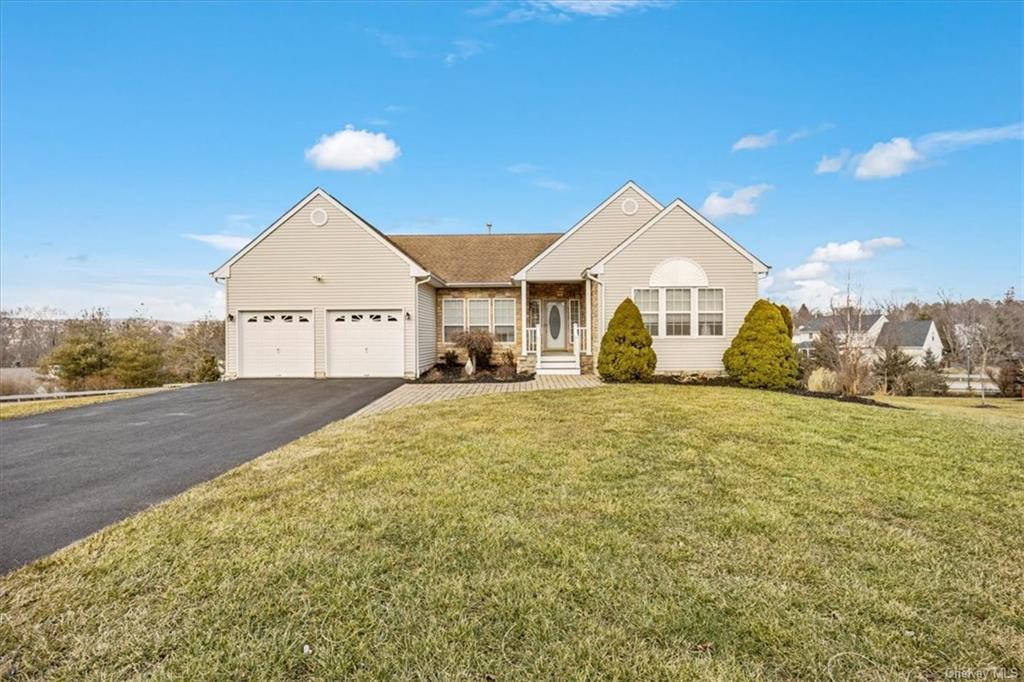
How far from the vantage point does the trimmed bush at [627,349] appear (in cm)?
1445

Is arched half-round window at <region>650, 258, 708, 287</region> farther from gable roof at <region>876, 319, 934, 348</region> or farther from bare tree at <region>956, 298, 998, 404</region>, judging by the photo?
gable roof at <region>876, 319, 934, 348</region>

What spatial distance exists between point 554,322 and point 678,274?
5.55m

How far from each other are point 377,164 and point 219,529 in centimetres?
2072

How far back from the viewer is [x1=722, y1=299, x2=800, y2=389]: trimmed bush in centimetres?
1348

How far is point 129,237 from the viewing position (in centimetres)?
2142

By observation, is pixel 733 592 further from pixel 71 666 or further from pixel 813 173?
pixel 813 173

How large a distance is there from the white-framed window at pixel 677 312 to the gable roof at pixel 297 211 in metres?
8.14

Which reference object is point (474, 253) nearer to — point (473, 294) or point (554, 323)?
point (473, 294)

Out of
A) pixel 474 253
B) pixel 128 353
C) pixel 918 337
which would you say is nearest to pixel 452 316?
pixel 474 253

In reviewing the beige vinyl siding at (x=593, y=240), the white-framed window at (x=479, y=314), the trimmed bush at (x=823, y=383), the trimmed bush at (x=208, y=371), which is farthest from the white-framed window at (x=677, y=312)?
the trimmed bush at (x=208, y=371)

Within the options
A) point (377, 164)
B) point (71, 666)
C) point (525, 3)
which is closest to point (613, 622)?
point (71, 666)

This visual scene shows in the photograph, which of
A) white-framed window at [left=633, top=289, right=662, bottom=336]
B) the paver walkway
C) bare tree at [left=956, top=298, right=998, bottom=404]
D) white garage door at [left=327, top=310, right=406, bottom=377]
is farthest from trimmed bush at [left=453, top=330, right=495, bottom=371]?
bare tree at [left=956, top=298, right=998, bottom=404]

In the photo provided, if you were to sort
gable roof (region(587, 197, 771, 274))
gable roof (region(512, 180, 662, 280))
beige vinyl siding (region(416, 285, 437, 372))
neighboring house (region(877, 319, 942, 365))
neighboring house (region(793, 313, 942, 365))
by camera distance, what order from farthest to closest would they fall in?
neighboring house (region(877, 319, 942, 365)) → neighboring house (region(793, 313, 942, 365)) → gable roof (region(512, 180, 662, 280)) → beige vinyl siding (region(416, 285, 437, 372)) → gable roof (region(587, 197, 771, 274))

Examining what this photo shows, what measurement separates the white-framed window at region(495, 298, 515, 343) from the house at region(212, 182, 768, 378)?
0.04 meters
